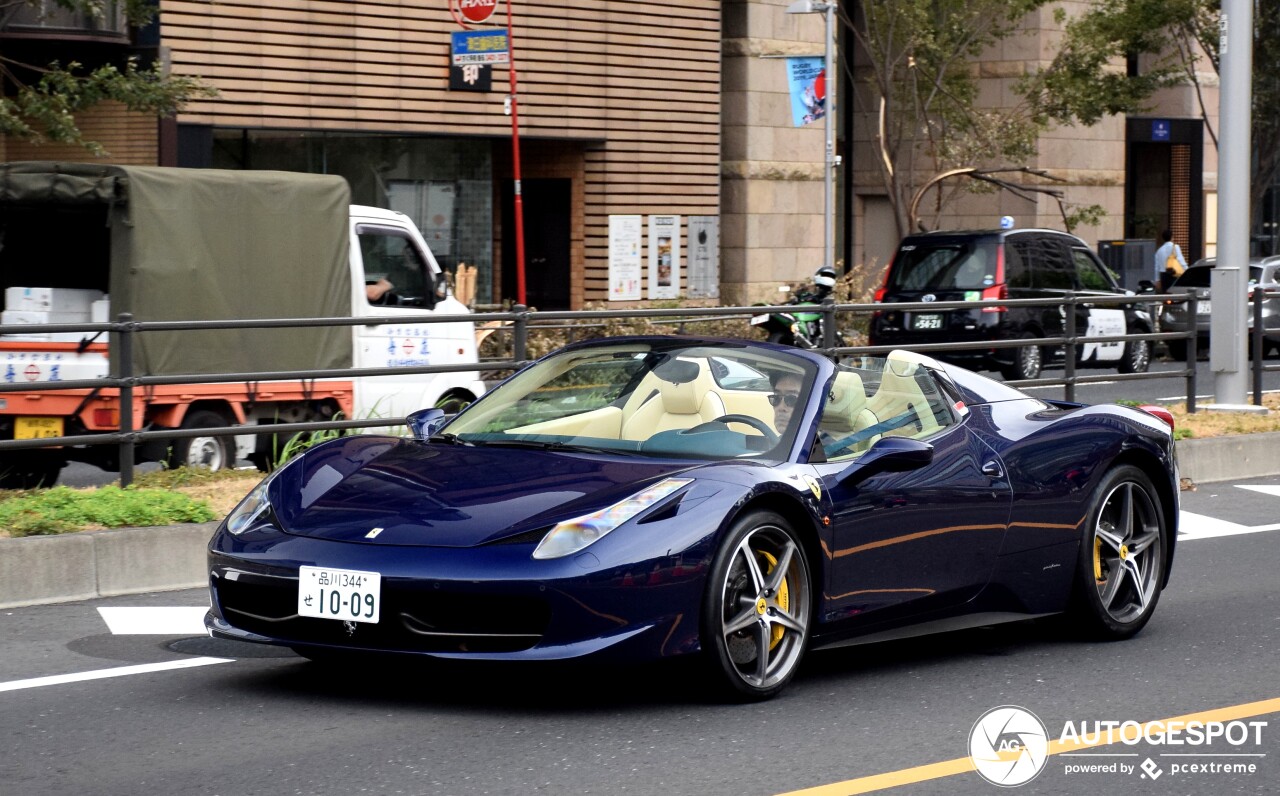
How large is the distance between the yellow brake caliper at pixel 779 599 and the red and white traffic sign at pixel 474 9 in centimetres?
1935

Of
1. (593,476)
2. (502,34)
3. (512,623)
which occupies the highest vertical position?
(502,34)

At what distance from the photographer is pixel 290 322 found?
10.5 meters

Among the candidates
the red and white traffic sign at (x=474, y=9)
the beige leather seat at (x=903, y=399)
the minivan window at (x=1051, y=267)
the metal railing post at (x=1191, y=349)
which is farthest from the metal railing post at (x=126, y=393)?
the red and white traffic sign at (x=474, y=9)

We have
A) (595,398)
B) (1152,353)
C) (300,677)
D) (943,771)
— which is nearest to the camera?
(943,771)

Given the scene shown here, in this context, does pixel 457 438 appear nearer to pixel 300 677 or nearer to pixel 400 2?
pixel 300 677

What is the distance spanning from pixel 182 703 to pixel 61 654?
3.85 ft

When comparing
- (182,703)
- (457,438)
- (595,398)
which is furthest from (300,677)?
(595,398)

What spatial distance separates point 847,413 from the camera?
282 inches

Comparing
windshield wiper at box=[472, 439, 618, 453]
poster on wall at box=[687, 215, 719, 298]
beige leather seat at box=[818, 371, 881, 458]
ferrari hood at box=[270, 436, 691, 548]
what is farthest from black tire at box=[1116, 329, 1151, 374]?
ferrari hood at box=[270, 436, 691, 548]

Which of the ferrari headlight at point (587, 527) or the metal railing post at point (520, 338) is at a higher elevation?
the metal railing post at point (520, 338)

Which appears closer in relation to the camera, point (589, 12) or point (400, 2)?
point (400, 2)

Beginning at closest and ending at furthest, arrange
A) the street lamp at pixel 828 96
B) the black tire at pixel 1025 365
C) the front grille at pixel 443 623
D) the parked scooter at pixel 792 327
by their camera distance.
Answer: the front grille at pixel 443 623
the black tire at pixel 1025 365
the parked scooter at pixel 792 327
the street lamp at pixel 828 96

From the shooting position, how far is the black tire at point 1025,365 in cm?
1524

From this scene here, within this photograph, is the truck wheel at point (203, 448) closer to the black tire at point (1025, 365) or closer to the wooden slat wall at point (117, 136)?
the black tire at point (1025, 365)
